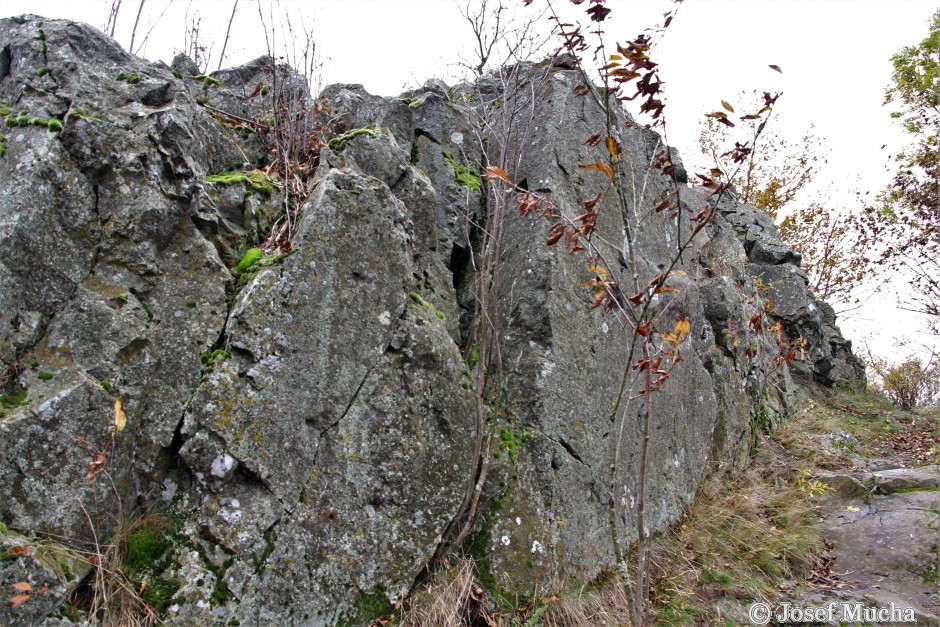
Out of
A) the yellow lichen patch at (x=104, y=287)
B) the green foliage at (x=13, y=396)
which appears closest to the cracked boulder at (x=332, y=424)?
the yellow lichen patch at (x=104, y=287)

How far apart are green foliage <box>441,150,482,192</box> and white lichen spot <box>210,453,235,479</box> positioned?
3605mm

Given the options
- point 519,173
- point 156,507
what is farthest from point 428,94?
point 156,507

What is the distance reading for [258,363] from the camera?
3654mm

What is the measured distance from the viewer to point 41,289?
338 cm

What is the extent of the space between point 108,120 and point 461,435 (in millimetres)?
3271

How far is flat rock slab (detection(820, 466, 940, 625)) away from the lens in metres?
5.21

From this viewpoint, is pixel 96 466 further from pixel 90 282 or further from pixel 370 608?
pixel 370 608

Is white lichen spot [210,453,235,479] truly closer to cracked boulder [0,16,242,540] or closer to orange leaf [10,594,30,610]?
cracked boulder [0,16,242,540]

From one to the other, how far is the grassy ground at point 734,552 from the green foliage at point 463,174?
3.70 metres

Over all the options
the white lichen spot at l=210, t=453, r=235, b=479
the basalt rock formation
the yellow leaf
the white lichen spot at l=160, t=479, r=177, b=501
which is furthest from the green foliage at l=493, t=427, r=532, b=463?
the yellow leaf

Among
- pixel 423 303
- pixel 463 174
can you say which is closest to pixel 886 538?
pixel 423 303

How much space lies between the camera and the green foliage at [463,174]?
6.00 m

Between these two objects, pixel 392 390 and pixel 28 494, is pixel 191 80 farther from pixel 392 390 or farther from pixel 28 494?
pixel 28 494

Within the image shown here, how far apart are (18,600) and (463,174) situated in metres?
4.88
